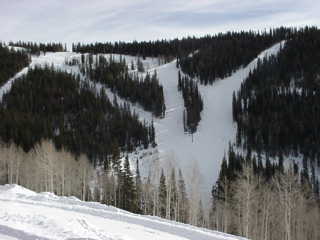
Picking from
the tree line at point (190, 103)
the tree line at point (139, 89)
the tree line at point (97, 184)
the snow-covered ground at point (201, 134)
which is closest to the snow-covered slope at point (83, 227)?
the tree line at point (97, 184)

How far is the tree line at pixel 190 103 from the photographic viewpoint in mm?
153250

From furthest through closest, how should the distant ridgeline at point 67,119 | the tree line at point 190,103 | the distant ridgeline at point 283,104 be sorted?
the tree line at point 190,103 → the distant ridgeline at point 283,104 → the distant ridgeline at point 67,119

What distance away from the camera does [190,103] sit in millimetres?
166625

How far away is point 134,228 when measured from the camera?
86.7ft

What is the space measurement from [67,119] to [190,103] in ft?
176

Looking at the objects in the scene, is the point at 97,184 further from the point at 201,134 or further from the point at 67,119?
the point at 67,119

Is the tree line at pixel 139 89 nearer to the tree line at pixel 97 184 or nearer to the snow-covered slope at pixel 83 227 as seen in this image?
the tree line at pixel 97 184

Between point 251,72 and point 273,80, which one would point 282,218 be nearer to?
point 273,80

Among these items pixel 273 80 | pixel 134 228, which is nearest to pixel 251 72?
pixel 273 80

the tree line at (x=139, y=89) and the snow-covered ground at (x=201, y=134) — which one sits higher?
the tree line at (x=139, y=89)

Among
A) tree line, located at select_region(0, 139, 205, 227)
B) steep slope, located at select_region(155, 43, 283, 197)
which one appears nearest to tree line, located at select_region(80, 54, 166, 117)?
steep slope, located at select_region(155, 43, 283, 197)

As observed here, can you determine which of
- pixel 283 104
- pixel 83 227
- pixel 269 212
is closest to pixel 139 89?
pixel 283 104

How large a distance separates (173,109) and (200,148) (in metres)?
37.5

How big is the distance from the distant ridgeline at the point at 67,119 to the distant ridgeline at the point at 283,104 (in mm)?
39597
